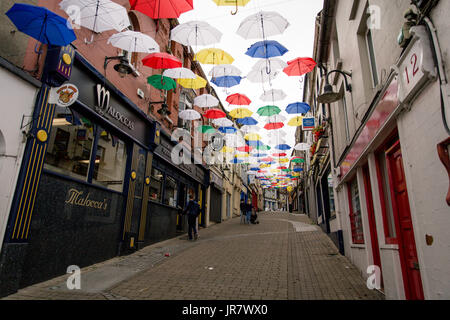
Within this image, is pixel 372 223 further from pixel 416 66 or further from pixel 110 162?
pixel 110 162

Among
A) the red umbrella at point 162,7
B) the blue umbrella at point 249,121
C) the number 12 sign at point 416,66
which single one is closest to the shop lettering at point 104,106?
the red umbrella at point 162,7

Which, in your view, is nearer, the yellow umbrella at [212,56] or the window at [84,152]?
the window at [84,152]

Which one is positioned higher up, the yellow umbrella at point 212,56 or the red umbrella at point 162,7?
the yellow umbrella at point 212,56

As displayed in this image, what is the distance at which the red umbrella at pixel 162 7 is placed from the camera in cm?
572

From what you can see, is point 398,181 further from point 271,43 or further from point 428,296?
point 271,43

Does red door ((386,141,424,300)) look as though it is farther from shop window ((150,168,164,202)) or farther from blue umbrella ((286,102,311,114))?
shop window ((150,168,164,202))

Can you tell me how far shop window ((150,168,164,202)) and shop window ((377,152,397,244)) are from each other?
306 inches

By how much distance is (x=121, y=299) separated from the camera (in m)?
4.56

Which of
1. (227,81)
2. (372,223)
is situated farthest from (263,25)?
(372,223)

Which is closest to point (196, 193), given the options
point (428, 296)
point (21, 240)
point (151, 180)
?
point (151, 180)

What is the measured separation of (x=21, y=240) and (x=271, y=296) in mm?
4650

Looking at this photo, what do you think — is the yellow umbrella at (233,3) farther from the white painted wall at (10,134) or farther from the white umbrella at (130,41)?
the white painted wall at (10,134)

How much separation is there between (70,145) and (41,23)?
2738 mm

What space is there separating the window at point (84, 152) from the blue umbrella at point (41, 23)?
1467 mm
